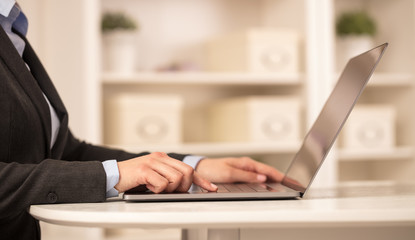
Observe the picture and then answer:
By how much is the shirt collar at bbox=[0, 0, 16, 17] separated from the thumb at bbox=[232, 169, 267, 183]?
594mm

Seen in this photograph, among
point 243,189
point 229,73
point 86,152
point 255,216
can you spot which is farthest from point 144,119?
point 255,216

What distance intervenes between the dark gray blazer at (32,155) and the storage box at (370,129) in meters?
1.58

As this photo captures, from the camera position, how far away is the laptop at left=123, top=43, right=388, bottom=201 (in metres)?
0.84

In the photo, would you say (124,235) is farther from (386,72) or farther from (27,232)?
(386,72)

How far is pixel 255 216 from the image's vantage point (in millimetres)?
684

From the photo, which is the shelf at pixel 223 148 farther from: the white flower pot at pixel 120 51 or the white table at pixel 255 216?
the white table at pixel 255 216

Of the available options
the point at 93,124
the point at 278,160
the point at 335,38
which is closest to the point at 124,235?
the point at 93,124

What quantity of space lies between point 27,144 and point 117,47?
1.46 m

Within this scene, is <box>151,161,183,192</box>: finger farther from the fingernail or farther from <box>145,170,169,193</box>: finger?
the fingernail

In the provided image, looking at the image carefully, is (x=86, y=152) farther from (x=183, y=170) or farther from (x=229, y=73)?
(x=229, y=73)

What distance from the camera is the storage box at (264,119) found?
2424 mm

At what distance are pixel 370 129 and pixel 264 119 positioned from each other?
0.55 metres

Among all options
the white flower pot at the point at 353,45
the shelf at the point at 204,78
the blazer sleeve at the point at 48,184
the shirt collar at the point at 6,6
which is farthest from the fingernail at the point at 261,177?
the white flower pot at the point at 353,45

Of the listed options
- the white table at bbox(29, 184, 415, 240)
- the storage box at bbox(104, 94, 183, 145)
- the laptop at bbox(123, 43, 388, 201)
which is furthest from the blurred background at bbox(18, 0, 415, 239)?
the white table at bbox(29, 184, 415, 240)
